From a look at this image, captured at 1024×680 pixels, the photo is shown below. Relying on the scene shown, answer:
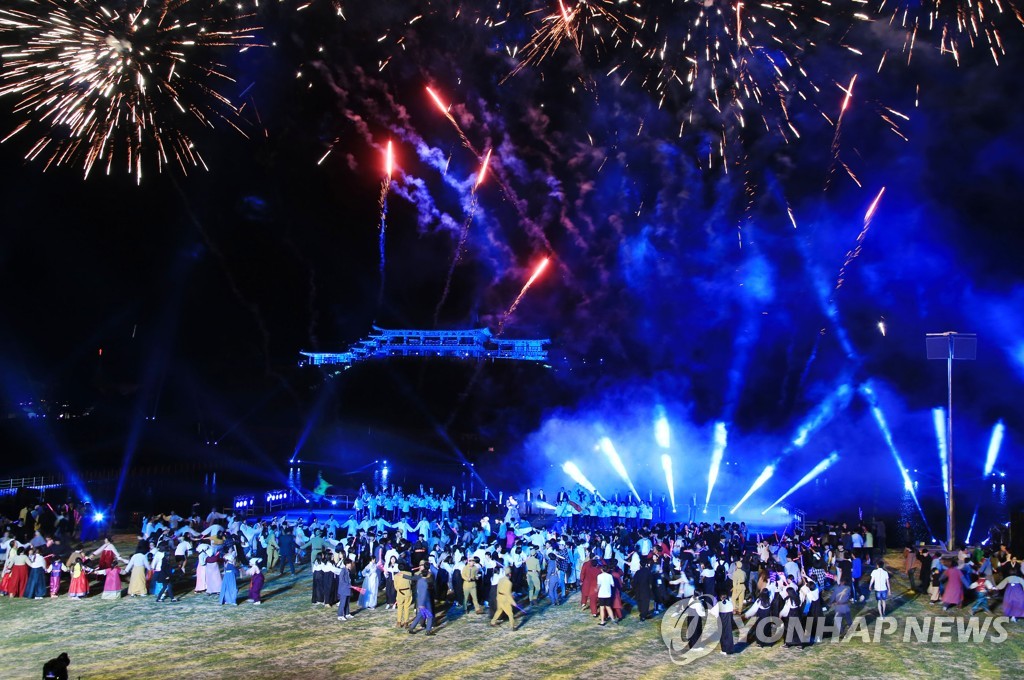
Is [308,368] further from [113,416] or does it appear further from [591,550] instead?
[591,550]

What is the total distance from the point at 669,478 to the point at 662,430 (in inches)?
221

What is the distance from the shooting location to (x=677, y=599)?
14.8 meters

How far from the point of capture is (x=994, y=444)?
3991cm

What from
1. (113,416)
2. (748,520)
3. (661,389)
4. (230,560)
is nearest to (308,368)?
(113,416)

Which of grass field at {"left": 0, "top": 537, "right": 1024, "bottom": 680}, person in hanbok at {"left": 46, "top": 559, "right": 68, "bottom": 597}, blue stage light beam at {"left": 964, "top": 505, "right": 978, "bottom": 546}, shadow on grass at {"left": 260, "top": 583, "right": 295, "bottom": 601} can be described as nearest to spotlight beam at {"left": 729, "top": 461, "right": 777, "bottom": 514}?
blue stage light beam at {"left": 964, "top": 505, "right": 978, "bottom": 546}

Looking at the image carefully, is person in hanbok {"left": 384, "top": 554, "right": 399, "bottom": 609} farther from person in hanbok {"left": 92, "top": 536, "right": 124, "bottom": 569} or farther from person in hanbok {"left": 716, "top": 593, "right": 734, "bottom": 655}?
person in hanbok {"left": 92, "top": 536, "right": 124, "bottom": 569}

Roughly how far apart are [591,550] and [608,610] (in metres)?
2.73

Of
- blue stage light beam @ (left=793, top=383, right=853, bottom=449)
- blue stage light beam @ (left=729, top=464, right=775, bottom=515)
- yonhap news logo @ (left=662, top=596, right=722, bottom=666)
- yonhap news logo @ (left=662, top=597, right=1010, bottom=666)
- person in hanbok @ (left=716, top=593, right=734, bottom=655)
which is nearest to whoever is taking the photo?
person in hanbok @ (left=716, top=593, right=734, bottom=655)

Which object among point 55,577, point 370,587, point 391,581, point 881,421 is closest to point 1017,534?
point 391,581

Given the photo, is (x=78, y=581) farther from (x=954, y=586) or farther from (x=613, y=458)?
(x=613, y=458)

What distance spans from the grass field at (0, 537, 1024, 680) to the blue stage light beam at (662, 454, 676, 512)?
16370 mm

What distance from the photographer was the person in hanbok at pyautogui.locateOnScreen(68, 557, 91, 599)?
595 inches

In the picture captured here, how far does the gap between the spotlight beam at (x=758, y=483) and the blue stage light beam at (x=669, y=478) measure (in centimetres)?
249

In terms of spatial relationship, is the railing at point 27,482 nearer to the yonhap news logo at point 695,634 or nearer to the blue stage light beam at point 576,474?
the blue stage light beam at point 576,474
